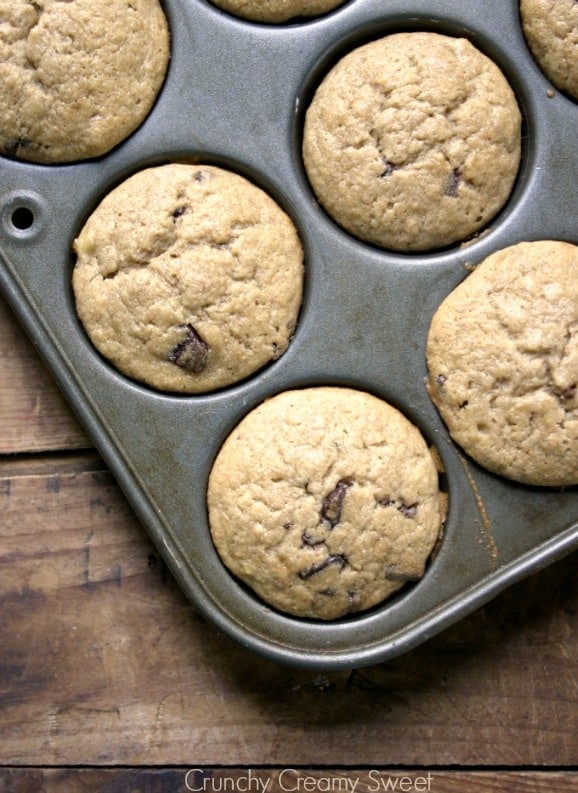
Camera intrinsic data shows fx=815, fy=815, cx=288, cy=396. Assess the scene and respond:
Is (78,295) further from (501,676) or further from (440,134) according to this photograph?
(501,676)

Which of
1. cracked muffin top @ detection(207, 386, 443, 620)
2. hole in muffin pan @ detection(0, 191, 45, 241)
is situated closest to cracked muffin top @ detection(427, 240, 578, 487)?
cracked muffin top @ detection(207, 386, 443, 620)

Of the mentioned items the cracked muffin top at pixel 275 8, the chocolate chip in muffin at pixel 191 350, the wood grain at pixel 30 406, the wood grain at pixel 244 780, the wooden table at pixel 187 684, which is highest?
the cracked muffin top at pixel 275 8

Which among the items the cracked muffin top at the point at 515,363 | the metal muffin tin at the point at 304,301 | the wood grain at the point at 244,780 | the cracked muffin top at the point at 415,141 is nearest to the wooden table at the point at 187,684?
the wood grain at the point at 244,780

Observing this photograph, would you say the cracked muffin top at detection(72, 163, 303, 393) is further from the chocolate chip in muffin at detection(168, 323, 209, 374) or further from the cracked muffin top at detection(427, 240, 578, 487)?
the cracked muffin top at detection(427, 240, 578, 487)

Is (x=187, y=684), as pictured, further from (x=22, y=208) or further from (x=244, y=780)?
(x=22, y=208)

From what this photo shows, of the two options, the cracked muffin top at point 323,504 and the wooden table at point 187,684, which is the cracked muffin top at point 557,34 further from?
the wooden table at point 187,684

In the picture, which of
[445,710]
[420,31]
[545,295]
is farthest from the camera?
[445,710]

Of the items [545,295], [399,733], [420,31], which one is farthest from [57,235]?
[399,733]
